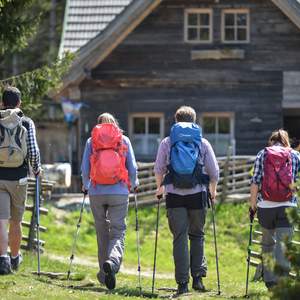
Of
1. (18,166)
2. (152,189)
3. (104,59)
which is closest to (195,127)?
(18,166)

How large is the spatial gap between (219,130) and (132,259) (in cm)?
893

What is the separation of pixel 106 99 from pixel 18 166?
14.8 meters

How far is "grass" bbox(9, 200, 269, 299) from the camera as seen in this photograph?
11359mm

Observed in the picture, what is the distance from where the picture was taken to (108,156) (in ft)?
39.5

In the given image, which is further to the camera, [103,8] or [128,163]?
[103,8]

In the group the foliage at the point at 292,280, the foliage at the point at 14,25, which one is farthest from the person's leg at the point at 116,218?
the foliage at the point at 14,25

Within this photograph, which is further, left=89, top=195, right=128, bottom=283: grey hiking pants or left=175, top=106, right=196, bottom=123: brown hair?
left=89, top=195, right=128, bottom=283: grey hiking pants

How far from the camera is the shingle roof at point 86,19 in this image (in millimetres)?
26484

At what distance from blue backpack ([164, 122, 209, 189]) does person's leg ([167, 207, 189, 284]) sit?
0.31m

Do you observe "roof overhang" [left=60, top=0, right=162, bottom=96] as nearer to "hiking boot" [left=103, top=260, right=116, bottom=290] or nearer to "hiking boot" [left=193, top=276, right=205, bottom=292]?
"hiking boot" [left=193, top=276, right=205, bottom=292]

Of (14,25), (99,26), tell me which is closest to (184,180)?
(14,25)

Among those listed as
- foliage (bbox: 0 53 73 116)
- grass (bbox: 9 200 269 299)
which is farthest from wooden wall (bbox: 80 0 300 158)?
foliage (bbox: 0 53 73 116)

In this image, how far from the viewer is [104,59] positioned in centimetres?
2622

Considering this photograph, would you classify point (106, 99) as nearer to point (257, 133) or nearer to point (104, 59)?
point (104, 59)
